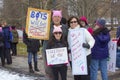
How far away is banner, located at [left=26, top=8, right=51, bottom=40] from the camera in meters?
8.60

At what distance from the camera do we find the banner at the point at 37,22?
8.60 metres

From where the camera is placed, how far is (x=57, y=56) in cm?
799

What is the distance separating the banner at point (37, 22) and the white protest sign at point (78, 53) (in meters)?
0.74

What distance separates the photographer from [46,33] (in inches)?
329

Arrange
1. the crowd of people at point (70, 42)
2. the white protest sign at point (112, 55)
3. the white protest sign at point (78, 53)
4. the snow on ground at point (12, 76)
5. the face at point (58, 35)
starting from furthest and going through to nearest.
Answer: the snow on ground at point (12, 76) < the white protest sign at point (112, 55) < the white protest sign at point (78, 53) < the crowd of people at point (70, 42) < the face at point (58, 35)

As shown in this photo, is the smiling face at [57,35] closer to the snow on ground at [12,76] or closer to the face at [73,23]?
the face at [73,23]

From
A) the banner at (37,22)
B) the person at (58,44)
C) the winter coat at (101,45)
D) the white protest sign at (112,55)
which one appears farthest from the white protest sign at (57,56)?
the white protest sign at (112,55)

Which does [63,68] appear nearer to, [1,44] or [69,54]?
[69,54]

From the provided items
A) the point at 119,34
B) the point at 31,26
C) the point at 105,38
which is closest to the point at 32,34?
the point at 31,26

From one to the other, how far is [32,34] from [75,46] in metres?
1.21

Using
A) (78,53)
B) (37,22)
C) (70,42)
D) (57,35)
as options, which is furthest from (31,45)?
(57,35)

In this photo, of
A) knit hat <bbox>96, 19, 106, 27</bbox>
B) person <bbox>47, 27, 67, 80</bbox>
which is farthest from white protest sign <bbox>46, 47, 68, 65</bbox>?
knit hat <bbox>96, 19, 106, 27</bbox>

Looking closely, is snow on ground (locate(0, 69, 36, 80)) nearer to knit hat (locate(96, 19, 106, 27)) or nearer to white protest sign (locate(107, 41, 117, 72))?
white protest sign (locate(107, 41, 117, 72))

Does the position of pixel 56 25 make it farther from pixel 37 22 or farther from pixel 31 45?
pixel 31 45
